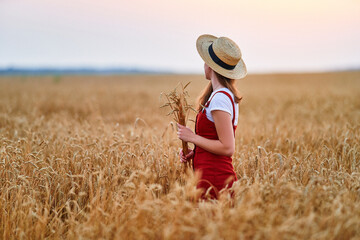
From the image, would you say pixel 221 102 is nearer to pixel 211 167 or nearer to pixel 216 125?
pixel 216 125

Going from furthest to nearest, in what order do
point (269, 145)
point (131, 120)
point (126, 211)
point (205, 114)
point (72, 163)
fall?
point (131, 120), point (269, 145), point (72, 163), point (205, 114), point (126, 211)

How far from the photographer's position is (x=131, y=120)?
8.68 meters

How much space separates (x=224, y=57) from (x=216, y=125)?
0.58m

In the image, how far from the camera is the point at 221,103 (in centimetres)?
236

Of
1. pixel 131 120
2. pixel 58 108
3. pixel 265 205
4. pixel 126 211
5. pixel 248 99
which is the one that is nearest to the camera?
pixel 265 205

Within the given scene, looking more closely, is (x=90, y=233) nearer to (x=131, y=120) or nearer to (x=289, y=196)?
(x=289, y=196)

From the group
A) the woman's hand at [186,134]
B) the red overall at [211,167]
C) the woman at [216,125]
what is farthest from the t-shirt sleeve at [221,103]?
the woman's hand at [186,134]

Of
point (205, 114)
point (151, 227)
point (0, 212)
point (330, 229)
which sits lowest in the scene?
point (0, 212)

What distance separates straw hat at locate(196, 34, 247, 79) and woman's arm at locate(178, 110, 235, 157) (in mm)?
379

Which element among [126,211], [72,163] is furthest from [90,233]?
[72,163]

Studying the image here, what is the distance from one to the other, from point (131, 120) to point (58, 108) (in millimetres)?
3745

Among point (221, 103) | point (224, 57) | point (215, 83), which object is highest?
point (224, 57)

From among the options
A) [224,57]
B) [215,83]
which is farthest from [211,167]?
[224,57]

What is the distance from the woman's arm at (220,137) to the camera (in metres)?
2.36
